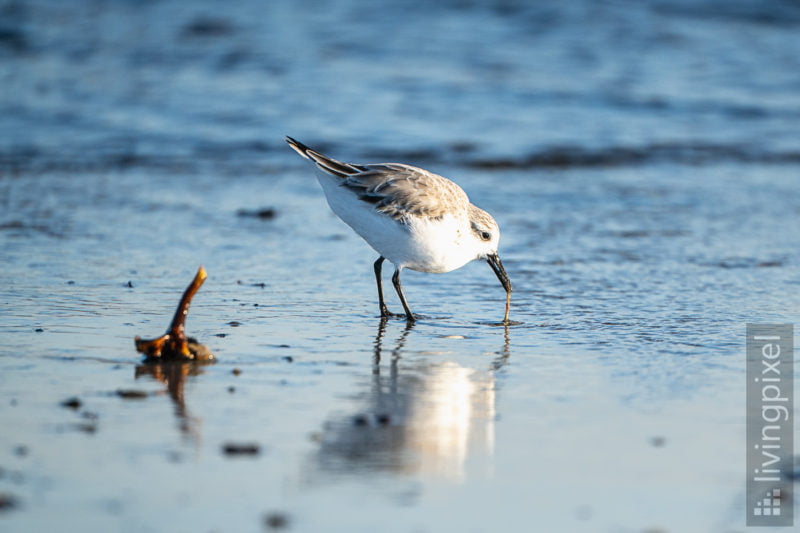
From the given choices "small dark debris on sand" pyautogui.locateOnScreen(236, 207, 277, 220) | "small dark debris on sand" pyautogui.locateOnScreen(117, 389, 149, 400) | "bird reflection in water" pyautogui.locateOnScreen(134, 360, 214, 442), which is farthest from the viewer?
"small dark debris on sand" pyautogui.locateOnScreen(236, 207, 277, 220)

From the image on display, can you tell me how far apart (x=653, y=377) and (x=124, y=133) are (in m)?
8.53

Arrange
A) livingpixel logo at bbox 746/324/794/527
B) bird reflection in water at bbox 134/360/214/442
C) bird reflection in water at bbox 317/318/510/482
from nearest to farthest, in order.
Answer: livingpixel logo at bbox 746/324/794/527 < bird reflection in water at bbox 317/318/510/482 < bird reflection in water at bbox 134/360/214/442

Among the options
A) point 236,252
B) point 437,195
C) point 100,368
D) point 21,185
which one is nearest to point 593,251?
point 437,195

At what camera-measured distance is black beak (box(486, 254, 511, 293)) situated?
6.29 metres

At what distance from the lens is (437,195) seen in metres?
6.27

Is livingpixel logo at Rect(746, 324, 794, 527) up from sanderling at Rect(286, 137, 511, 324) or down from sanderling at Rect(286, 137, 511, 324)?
down

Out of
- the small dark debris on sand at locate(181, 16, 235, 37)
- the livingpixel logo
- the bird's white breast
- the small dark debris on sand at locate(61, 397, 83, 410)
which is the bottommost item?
the livingpixel logo

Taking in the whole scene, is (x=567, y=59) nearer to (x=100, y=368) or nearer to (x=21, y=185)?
(x=21, y=185)

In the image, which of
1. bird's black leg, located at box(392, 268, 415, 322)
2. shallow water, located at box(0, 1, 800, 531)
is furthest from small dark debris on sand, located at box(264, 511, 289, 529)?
bird's black leg, located at box(392, 268, 415, 322)

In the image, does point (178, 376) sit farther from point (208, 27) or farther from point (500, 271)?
point (208, 27)

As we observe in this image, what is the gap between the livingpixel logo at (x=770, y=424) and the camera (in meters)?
3.48

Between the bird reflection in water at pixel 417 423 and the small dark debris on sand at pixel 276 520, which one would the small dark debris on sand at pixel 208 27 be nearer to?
the bird reflection in water at pixel 417 423

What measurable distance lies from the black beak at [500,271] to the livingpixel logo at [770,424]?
139cm

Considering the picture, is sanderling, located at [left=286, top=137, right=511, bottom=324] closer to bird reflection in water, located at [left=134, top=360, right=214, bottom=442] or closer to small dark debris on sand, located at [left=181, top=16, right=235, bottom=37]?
bird reflection in water, located at [left=134, top=360, right=214, bottom=442]
